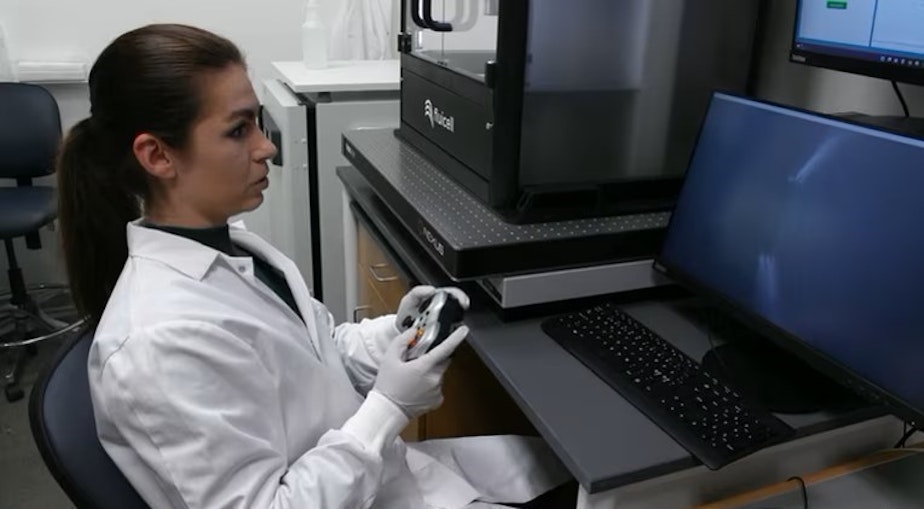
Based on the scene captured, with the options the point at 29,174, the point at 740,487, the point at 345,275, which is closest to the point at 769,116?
the point at 740,487

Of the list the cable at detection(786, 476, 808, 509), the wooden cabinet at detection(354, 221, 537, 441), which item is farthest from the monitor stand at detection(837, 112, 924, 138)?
the wooden cabinet at detection(354, 221, 537, 441)

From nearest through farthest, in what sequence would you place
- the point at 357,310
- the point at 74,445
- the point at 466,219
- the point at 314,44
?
the point at 74,445 < the point at 466,219 < the point at 357,310 < the point at 314,44

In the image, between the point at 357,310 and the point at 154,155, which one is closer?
the point at 154,155

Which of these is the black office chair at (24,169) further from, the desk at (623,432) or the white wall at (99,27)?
the desk at (623,432)

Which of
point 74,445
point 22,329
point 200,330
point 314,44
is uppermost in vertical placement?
point 314,44

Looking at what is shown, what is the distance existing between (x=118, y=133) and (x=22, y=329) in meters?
2.06

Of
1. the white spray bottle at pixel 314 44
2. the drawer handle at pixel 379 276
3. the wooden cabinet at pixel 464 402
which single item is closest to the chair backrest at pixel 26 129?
the white spray bottle at pixel 314 44

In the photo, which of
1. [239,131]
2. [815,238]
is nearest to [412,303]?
[239,131]

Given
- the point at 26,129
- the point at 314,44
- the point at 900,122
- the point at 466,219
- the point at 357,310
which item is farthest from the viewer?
the point at 26,129

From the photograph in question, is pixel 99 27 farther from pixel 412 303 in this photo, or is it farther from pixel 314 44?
pixel 412 303

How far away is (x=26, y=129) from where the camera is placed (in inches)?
104

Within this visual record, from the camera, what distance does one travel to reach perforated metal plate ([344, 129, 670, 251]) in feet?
3.71

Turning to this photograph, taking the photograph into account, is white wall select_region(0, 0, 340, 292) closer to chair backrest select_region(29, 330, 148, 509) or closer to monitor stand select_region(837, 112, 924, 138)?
chair backrest select_region(29, 330, 148, 509)

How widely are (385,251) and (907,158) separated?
1024mm
